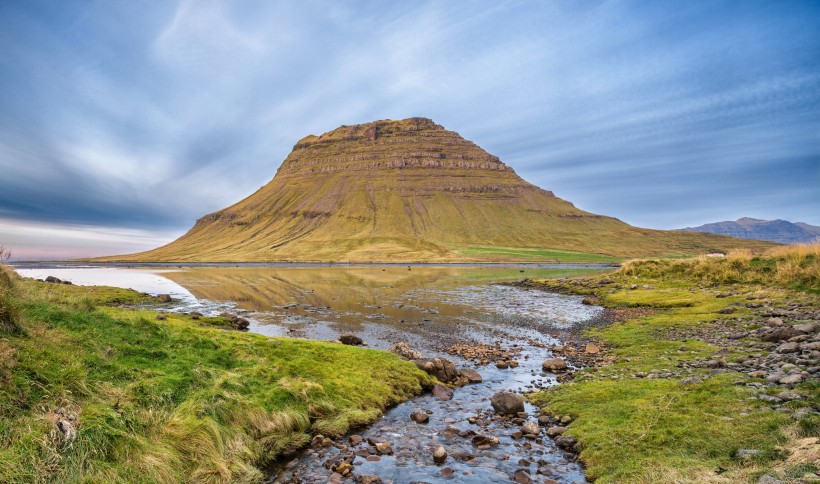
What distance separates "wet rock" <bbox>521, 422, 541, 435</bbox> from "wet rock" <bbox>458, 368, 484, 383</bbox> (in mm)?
5183

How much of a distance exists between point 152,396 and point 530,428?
36.9 feet

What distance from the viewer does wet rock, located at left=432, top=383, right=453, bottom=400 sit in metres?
16.3

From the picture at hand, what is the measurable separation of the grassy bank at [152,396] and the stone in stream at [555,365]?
624 cm

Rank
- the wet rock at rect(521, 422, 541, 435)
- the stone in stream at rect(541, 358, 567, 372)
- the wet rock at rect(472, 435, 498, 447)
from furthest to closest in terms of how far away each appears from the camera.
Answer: the stone in stream at rect(541, 358, 567, 372), the wet rock at rect(521, 422, 541, 435), the wet rock at rect(472, 435, 498, 447)

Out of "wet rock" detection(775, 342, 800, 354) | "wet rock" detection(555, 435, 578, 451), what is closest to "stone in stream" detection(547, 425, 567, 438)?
"wet rock" detection(555, 435, 578, 451)

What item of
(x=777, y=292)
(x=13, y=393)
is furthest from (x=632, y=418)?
(x=777, y=292)

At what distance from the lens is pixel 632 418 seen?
11562 mm

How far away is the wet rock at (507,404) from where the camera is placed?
1426cm

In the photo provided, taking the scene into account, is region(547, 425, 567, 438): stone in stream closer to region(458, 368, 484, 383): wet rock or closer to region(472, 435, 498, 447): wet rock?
region(472, 435, 498, 447): wet rock

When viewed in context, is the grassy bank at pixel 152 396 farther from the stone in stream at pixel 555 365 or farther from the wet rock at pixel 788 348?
the wet rock at pixel 788 348

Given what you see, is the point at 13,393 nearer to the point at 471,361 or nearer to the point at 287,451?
the point at 287,451

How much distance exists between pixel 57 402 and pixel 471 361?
17.3 meters

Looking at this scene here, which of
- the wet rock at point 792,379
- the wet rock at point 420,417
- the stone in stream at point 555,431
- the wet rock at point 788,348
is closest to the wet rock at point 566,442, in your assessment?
the stone in stream at point 555,431

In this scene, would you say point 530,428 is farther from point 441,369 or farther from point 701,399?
point 441,369
